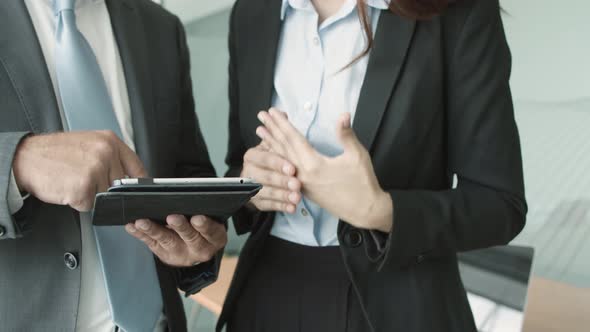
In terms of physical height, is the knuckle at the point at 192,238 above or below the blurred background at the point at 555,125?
above

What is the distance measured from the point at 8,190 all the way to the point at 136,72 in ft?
1.46

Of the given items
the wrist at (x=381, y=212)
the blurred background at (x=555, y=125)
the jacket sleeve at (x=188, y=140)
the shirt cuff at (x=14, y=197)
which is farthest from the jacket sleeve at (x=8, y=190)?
the blurred background at (x=555, y=125)

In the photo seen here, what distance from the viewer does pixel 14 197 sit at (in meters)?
0.89

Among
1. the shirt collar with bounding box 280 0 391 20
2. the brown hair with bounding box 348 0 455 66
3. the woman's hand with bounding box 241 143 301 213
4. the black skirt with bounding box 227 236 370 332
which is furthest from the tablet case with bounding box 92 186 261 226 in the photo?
the shirt collar with bounding box 280 0 391 20

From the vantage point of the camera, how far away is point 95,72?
3.55ft

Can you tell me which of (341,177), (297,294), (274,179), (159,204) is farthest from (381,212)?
(159,204)

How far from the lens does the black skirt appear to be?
1133 millimetres

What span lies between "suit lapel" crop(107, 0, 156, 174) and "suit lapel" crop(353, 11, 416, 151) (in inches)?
19.4

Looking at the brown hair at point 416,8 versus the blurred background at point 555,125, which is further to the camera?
the blurred background at point 555,125

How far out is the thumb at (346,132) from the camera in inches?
35.3

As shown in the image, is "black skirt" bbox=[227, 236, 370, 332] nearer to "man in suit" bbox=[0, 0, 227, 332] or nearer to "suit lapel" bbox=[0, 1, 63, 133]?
"man in suit" bbox=[0, 0, 227, 332]

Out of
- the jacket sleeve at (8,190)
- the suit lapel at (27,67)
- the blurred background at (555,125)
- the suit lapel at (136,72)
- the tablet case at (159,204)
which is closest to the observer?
the tablet case at (159,204)

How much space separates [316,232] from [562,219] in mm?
1977

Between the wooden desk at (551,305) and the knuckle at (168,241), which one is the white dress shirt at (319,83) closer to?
the knuckle at (168,241)
